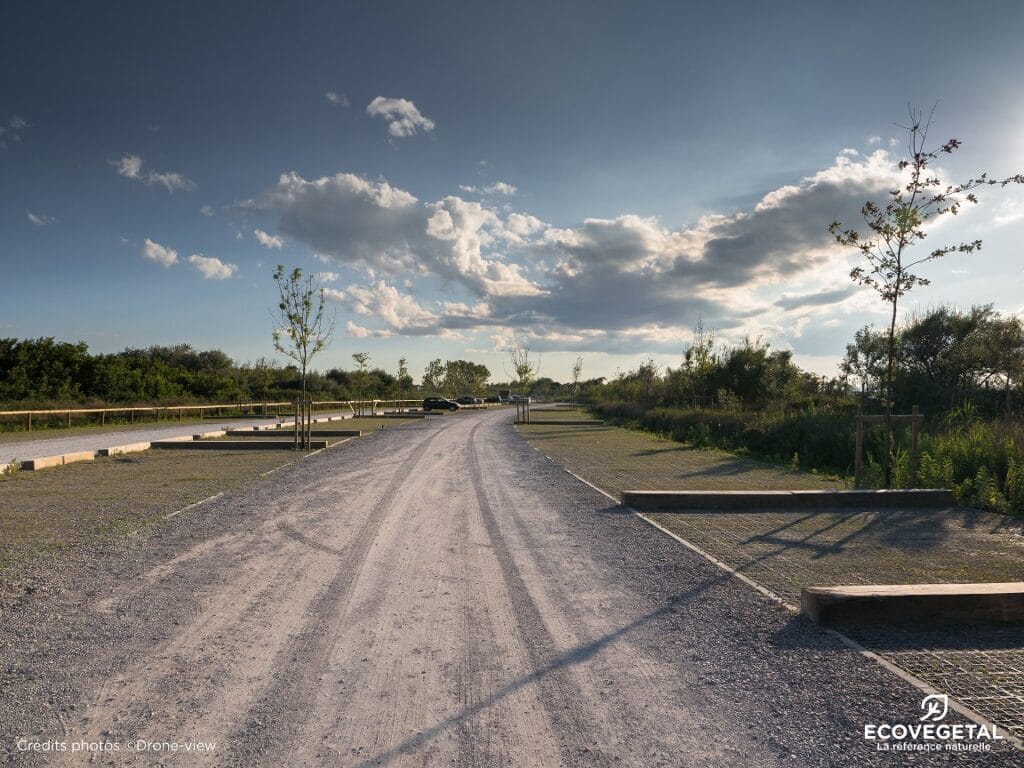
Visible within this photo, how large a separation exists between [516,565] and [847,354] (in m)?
36.5

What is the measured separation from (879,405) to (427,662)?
2200cm

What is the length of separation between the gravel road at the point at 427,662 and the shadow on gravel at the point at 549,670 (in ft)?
0.05

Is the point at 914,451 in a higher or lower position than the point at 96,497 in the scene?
higher

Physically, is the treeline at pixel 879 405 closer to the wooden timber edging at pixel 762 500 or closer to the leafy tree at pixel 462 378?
the wooden timber edging at pixel 762 500

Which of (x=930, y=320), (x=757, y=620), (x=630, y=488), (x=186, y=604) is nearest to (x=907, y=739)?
(x=757, y=620)

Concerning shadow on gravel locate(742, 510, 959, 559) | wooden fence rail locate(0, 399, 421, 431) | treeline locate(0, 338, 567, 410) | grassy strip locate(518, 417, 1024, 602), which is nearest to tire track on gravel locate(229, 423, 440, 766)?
grassy strip locate(518, 417, 1024, 602)

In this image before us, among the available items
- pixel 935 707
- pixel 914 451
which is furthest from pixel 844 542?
pixel 914 451

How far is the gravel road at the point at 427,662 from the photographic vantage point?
2.77m

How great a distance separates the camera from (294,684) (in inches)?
131

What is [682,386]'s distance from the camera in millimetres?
33906

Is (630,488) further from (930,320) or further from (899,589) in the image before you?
(930,320)

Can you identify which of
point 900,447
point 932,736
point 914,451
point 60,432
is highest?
point 914,451

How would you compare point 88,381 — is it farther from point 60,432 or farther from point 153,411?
point 60,432

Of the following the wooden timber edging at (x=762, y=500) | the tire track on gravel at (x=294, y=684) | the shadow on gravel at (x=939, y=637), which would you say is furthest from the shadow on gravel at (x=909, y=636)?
the wooden timber edging at (x=762, y=500)
